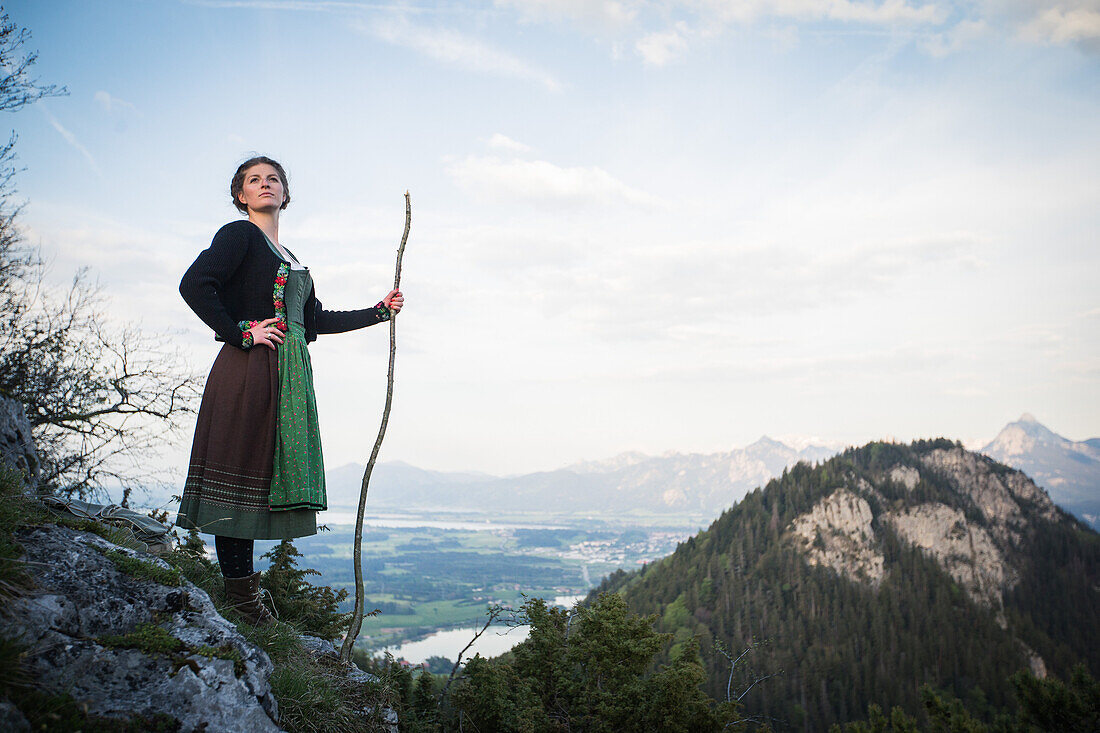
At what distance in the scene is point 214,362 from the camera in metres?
3.85

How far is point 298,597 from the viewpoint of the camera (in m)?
6.52

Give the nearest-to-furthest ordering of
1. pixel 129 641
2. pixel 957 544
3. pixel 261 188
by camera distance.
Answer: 1. pixel 129 641
2. pixel 261 188
3. pixel 957 544

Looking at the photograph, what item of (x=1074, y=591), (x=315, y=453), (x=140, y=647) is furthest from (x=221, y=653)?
(x=1074, y=591)

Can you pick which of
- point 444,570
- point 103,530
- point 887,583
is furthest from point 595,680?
point 444,570

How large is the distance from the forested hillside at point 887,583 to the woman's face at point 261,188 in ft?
229

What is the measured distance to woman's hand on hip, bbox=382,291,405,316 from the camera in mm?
4422

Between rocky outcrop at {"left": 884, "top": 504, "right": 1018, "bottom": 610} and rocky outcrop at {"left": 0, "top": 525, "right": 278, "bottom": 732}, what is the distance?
143 meters

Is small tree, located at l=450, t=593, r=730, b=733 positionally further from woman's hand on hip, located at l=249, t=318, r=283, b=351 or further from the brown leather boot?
woman's hand on hip, located at l=249, t=318, r=283, b=351

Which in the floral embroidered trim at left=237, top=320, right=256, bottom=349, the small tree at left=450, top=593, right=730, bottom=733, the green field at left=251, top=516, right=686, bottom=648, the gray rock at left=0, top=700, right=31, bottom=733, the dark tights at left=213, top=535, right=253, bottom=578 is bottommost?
the green field at left=251, top=516, right=686, bottom=648

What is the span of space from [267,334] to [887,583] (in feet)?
431

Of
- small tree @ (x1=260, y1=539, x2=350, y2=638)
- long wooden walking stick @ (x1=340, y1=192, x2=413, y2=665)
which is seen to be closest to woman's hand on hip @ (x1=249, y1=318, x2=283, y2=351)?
long wooden walking stick @ (x1=340, y1=192, x2=413, y2=665)

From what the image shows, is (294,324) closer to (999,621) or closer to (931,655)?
(931,655)

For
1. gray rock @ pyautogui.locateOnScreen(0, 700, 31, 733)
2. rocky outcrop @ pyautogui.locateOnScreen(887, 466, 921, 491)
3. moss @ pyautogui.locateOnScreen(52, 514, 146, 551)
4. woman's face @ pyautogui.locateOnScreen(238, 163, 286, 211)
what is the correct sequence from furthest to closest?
rocky outcrop @ pyautogui.locateOnScreen(887, 466, 921, 491), woman's face @ pyautogui.locateOnScreen(238, 163, 286, 211), moss @ pyautogui.locateOnScreen(52, 514, 146, 551), gray rock @ pyautogui.locateOnScreen(0, 700, 31, 733)

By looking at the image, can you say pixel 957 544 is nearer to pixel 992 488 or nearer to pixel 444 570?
pixel 992 488
